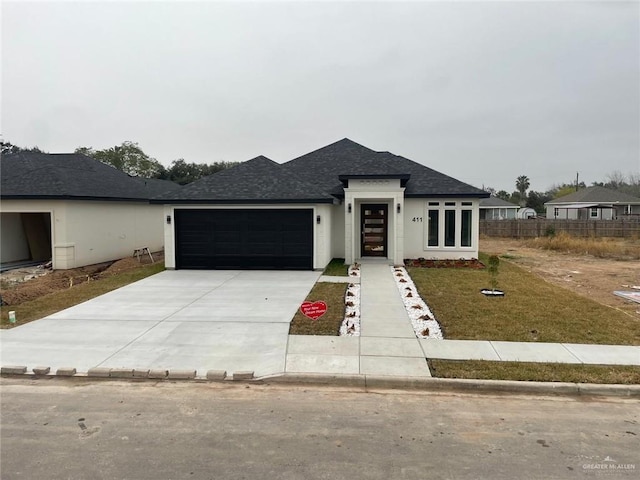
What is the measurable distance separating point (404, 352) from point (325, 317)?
90.6 inches

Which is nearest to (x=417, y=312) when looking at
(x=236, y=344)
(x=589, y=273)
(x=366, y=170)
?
(x=236, y=344)

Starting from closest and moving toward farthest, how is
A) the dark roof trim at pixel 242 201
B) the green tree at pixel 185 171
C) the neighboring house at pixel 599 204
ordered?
the dark roof trim at pixel 242 201
the neighboring house at pixel 599 204
the green tree at pixel 185 171

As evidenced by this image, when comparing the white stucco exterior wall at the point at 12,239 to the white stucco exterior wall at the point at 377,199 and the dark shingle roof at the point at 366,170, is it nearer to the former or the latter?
the dark shingle roof at the point at 366,170

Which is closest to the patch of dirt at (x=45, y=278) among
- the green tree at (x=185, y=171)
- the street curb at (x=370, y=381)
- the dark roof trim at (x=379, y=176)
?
the street curb at (x=370, y=381)

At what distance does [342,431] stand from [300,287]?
25.0 feet

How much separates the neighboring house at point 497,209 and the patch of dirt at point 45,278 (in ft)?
142

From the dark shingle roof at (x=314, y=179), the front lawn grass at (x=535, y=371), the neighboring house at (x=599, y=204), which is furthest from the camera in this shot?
the neighboring house at (x=599, y=204)

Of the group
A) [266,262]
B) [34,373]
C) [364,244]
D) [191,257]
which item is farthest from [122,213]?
[34,373]

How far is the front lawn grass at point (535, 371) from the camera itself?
5859 mm

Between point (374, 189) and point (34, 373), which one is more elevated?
point (374, 189)

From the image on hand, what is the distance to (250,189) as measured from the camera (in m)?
15.4

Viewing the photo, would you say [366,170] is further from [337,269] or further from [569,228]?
[569,228]

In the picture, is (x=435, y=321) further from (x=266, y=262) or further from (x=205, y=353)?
(x=266, y=262)

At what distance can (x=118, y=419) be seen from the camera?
4.86 meters
